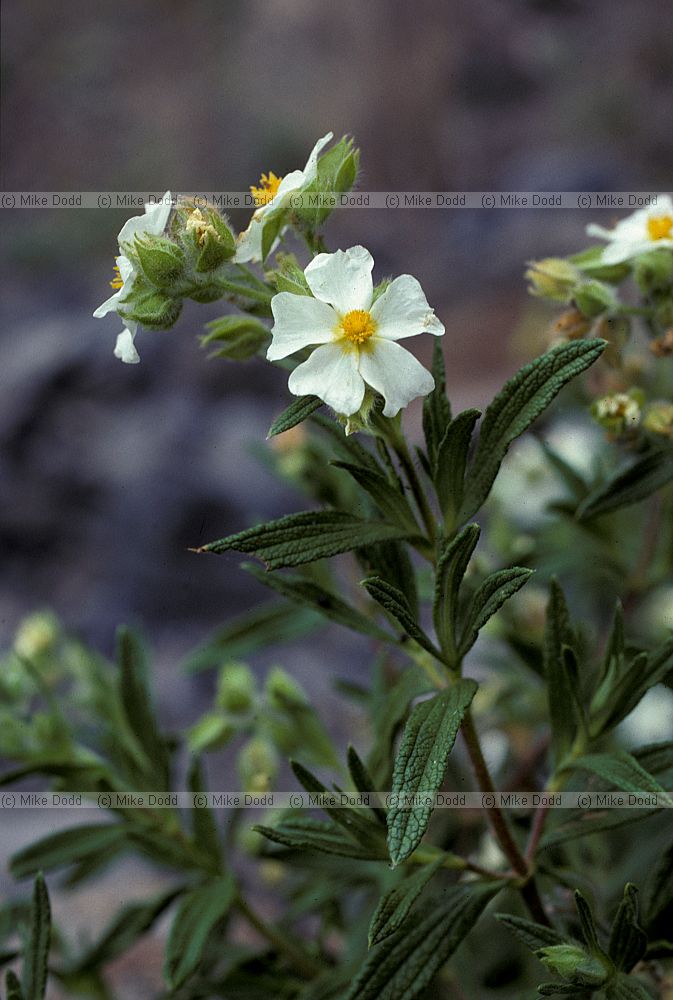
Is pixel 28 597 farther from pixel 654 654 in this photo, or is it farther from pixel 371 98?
pixel 371 98

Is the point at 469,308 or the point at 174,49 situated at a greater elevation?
the point at 174,49

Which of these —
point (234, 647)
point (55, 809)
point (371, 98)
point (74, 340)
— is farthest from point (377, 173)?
point (234, 647)

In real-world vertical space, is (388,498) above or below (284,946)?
above

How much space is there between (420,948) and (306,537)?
1.10 feet

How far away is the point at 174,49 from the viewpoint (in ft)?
14.9

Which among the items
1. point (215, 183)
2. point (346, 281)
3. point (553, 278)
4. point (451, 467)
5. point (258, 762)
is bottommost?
point (258, 762)

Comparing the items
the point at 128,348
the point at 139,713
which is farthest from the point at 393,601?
the point at 139,713

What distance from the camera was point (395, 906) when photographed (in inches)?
28.9

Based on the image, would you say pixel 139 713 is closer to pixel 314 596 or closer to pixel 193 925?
pixel 193 925

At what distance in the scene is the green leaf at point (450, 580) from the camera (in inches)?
26.9

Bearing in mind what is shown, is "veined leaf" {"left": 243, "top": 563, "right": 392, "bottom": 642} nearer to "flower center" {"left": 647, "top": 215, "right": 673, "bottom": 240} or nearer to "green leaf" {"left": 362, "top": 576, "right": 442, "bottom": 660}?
"green leaf" {"left": 362, "top": 576, "right": 442, "bottom": 660}

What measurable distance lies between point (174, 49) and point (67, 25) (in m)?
0.47

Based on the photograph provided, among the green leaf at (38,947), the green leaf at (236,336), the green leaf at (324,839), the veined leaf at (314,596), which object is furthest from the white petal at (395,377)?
the green leaf at (38,947)

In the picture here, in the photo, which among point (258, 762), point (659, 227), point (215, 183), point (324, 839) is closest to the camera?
point (324, 839)
